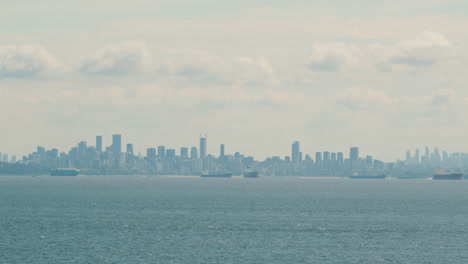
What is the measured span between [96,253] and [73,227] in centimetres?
3621

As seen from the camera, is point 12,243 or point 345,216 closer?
point 12,243

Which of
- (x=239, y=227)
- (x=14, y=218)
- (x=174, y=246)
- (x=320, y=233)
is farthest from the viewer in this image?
(x=14, y=218)

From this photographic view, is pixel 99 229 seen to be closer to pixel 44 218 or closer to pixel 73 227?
pixel 73 227

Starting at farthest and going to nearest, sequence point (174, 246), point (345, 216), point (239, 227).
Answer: point (345, 216)
point (239, 227)
point (174, 246)

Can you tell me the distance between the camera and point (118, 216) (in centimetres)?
15912

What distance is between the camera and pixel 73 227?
132 meters

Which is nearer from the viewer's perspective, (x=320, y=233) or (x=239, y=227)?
(x=320, y=233)

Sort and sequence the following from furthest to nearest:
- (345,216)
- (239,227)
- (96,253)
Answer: (345,216)
(239,227)
(96,253)

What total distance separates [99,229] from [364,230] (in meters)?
47.5

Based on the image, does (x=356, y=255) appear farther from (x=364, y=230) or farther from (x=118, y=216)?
(x=118, y=216)

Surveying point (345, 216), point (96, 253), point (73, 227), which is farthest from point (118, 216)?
point (96, 253)

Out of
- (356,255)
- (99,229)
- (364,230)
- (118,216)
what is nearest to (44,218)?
(118,216)

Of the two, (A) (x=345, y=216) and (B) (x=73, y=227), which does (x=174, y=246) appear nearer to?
(B) (x=73, y=227)

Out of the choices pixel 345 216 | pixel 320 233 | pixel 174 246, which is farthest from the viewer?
pixel 345 216
